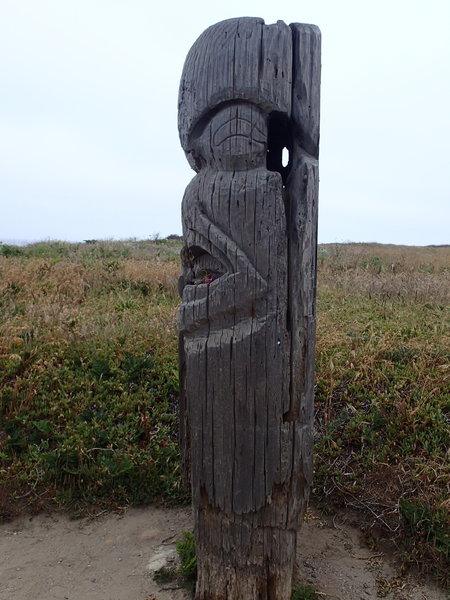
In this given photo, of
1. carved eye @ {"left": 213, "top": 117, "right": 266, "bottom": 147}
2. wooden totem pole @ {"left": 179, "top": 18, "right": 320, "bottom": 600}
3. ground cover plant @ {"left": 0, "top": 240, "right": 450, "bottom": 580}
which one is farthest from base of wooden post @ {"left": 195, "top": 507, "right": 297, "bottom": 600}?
carved eye @ {"left": 213, "top": 117, "right": 266, "bottom": 147}

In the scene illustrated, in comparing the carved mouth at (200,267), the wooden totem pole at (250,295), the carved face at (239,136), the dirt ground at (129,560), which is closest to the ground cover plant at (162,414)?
the dirt ground at (129,560)

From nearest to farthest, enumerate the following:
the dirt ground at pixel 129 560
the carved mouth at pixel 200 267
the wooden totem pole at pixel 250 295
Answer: the wooden totem pole at pixel 250 295 < the carved mouth at pixel 200 267 < the dirt ground at pixel 129 560

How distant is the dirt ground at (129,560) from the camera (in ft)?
11.2

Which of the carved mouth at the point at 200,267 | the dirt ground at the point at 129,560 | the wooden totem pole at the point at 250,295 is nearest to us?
the wooden totem pole at the point at 250,295

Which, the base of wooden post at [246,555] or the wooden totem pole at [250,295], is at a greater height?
the wooden totem pole at [250,295]

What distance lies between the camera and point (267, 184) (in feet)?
8.92

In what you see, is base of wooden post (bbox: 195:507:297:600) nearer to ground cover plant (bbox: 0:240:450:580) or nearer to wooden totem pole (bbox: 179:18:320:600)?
wooden totem pole (bbox: 179:18:320:600)

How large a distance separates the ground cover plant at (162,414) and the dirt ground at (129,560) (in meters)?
0.17

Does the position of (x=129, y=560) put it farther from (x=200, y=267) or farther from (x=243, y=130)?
(x=243, y=130)

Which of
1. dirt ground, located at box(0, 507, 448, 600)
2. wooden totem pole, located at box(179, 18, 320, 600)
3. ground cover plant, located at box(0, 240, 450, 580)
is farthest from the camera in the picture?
ground cover plant, located at box(0, 240, 450, 580)

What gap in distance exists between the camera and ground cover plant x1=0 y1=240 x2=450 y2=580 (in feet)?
13.5

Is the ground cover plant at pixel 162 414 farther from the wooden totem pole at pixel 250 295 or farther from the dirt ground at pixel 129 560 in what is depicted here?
the wooden totem pole at pixel 250 295

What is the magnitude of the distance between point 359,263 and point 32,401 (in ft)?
30.4

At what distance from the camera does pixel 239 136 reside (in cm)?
274
